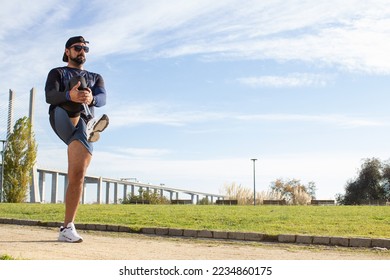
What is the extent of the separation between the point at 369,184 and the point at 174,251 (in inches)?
2418

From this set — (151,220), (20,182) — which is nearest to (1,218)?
(151,220)

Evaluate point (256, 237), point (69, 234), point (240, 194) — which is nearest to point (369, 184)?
point (240, 194)

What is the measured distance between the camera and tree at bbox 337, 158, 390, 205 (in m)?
64.9

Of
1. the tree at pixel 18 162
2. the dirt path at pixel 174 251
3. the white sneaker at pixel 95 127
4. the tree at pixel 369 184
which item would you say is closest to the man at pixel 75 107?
the white sneaker at pixel 95 127

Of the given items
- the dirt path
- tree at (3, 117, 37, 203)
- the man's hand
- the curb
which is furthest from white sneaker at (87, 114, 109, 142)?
tree at (3, 117, 37, 203)

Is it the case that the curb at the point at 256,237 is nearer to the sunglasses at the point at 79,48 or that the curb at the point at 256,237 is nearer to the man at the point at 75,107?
the man at the point at 75,107

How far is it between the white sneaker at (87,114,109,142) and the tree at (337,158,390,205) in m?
60.6

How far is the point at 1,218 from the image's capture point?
1365 cm

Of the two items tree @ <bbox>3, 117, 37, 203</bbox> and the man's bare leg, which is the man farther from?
tree @ <bbox>3, 117, 37, 203</bbox>

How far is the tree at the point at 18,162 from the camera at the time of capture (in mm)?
35250

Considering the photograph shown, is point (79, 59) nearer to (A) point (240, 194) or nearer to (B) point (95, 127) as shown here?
(B) point (95, 127)

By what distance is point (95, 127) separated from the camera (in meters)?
6.16
